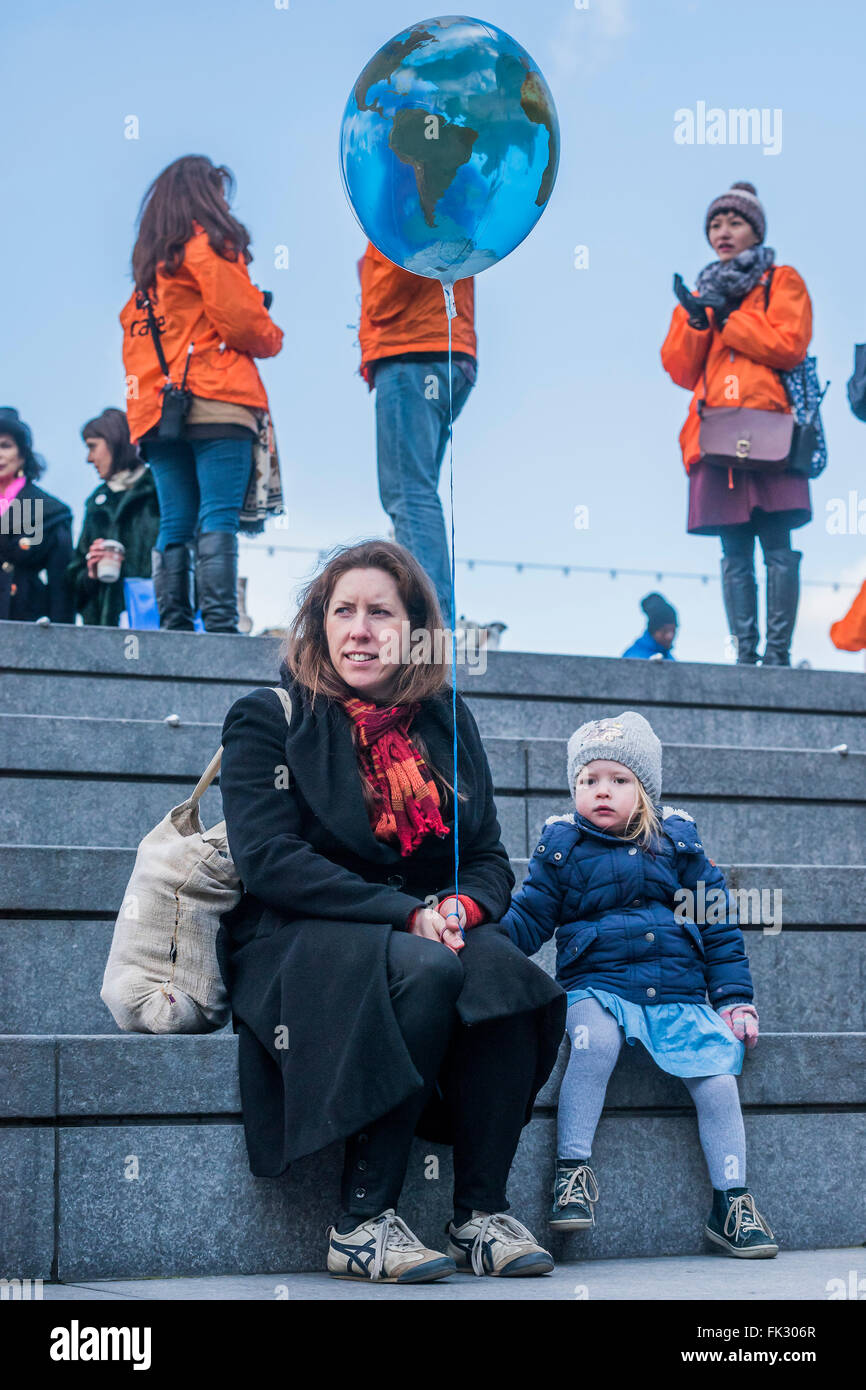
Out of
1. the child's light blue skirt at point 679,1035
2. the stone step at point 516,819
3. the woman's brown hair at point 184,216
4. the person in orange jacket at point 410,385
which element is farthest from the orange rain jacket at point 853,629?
the child's light blue skirt at point 679,1035

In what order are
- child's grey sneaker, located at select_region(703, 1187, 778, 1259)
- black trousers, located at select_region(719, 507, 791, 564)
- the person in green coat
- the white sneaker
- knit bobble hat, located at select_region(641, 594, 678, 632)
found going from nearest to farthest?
the white sneaker, child's grey sneaker, located at select_region(703, 1187, 778, 1259), black trousers, located at select_region(719, 507, 791, 564), the person in green coat, knit bobble hat, located at select_region(641, 594, 678, 632)

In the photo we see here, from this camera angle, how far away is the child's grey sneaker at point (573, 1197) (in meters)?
3.55

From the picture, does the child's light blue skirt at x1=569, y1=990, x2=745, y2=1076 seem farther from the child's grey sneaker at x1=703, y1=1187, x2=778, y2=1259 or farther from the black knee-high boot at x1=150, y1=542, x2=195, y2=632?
the black knee-high boot at x1=150, y1=542, x2=195, y2=632

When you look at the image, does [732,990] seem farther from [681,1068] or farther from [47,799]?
[47,799]

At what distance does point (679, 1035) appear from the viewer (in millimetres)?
3863

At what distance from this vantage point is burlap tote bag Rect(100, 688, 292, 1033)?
354 centimetres

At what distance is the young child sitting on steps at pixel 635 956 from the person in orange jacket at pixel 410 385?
1989 mm

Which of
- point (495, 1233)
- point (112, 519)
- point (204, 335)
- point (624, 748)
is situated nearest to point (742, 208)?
point (204, 335)

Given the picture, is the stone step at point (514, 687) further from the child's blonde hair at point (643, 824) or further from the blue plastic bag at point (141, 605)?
the child's blonde hair at point (643, 824)

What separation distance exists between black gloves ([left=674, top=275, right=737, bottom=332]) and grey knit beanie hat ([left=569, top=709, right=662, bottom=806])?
11.0 feet

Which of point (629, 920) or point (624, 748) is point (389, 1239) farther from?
point (624, 748)

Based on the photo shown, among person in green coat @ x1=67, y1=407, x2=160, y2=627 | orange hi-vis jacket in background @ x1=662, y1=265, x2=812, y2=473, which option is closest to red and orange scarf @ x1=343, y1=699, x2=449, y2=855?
orange hi-vis jacket in background @ x1=662, y1=265, x2=812, y2=473
